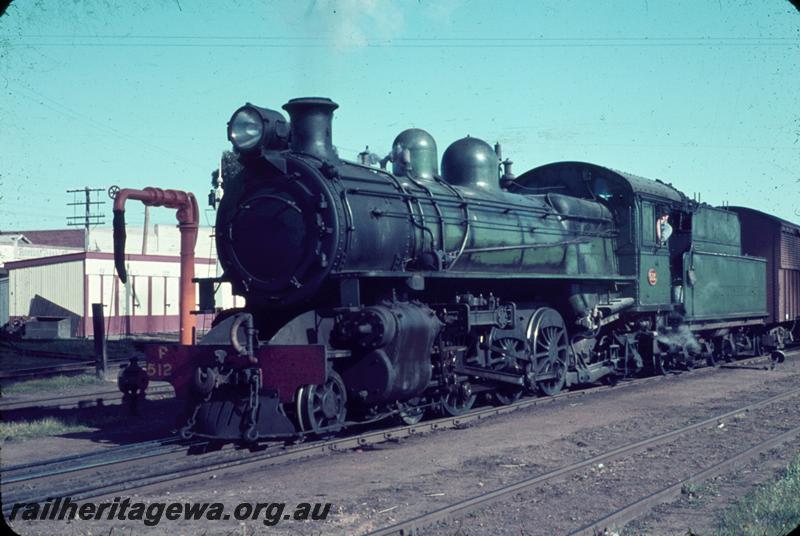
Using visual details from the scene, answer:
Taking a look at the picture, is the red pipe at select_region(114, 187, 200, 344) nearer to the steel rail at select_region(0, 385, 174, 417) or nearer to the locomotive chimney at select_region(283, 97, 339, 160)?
the steel rail at select_region(0, 385, 174, 417)

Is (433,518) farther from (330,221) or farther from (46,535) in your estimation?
(330,221)

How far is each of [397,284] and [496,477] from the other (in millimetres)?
3096

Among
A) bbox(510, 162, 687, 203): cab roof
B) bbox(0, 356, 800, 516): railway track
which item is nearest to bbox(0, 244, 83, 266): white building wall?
bbox(510, 162, 687, 203): cab roof

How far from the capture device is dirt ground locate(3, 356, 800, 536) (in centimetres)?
628

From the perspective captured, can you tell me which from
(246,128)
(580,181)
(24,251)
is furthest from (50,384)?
(24,251)

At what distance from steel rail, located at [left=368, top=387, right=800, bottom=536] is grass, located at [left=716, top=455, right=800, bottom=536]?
3.62 feet

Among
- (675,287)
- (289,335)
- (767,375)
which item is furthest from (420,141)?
(767,375)

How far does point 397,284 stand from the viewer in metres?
10.1

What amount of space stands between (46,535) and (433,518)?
2883mm

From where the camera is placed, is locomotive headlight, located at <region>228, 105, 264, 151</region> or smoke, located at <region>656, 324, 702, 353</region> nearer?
locomotive headlight, located at <region>228, 105, 264, 151</region>

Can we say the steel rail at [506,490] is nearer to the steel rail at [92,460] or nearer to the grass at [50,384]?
the steel rail at [92,460]

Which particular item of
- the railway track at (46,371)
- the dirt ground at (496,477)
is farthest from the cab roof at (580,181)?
the railway track at (46,371)

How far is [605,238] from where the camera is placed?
49.6 ft

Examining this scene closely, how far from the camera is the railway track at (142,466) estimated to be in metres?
7.28
